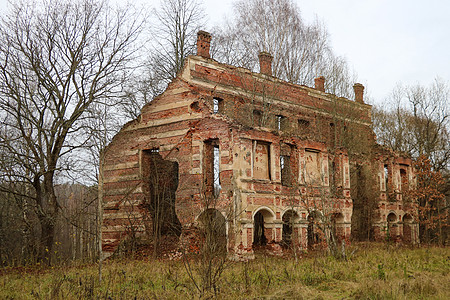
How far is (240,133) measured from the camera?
17.2m

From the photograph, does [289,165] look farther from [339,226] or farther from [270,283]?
[270,283]

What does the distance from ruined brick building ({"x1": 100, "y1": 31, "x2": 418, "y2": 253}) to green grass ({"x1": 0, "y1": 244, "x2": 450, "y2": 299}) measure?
2656 mm

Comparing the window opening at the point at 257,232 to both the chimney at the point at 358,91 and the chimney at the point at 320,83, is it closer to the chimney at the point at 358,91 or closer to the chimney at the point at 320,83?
the chimney at the point at 320,83

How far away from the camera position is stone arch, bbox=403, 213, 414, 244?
26094 mm

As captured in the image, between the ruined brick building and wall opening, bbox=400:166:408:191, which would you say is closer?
the ruined brick building

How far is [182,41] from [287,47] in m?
7.14

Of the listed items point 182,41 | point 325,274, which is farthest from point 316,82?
point 325,274

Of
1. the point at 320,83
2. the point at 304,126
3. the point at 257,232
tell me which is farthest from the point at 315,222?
the point at 320,83

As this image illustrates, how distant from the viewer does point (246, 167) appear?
1717 centimetres

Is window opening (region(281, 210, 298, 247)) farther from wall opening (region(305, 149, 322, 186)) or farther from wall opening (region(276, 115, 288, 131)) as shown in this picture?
wall opening (region(276, 115, 288, 131))

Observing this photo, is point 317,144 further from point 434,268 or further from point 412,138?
point 412,138

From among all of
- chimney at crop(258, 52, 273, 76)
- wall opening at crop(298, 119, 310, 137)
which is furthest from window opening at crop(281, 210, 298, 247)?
chimney at crop(258, 52, 273, 76)

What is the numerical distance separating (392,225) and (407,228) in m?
1.53

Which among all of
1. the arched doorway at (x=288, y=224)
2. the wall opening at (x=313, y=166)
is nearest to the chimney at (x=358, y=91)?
the wall opening at (x=313, y=166)
